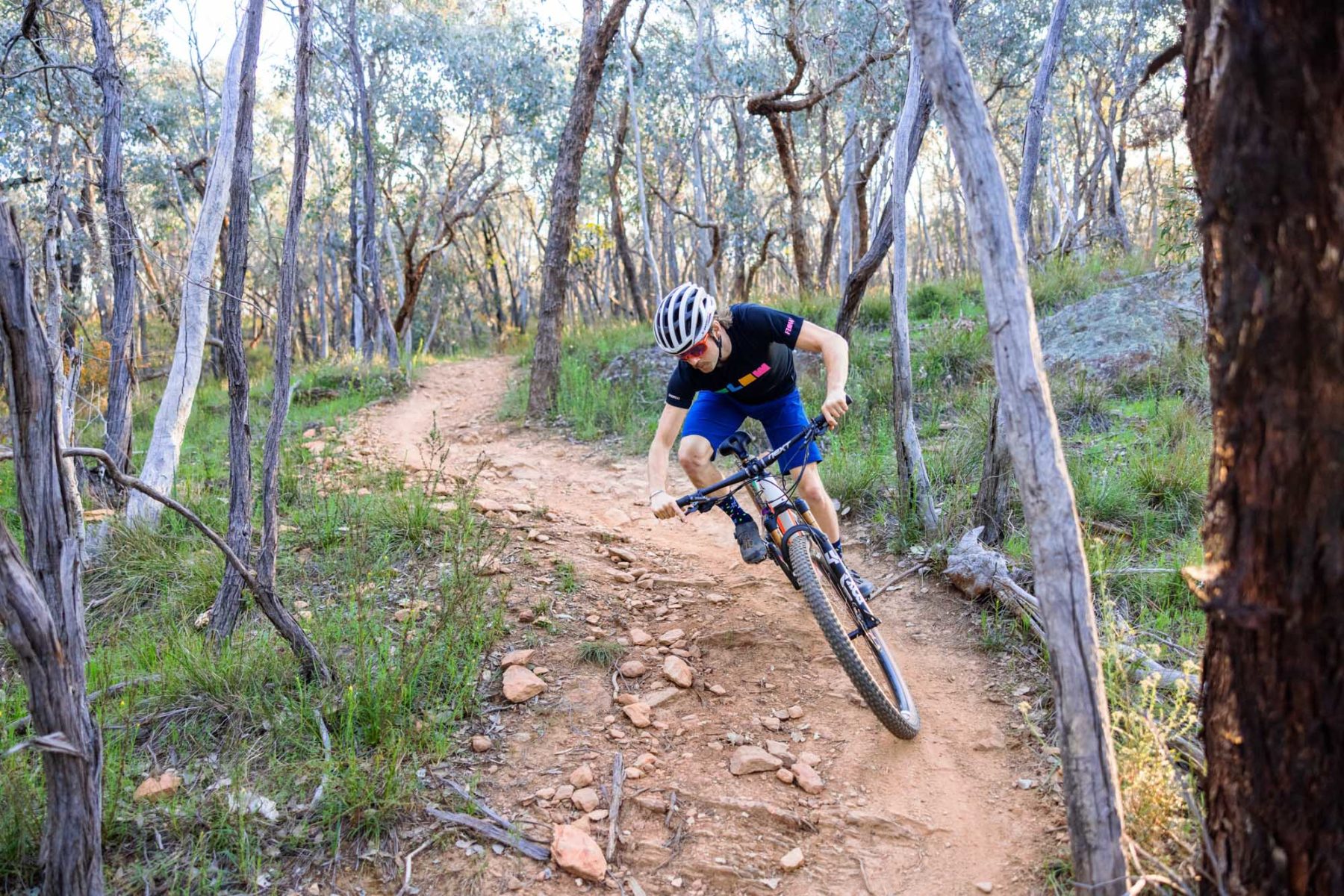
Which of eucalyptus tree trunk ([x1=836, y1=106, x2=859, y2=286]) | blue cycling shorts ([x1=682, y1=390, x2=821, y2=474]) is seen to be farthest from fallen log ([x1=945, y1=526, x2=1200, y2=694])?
eucalyptus tree trunk ([x1=836, y1=106, x2=859, y2=286])

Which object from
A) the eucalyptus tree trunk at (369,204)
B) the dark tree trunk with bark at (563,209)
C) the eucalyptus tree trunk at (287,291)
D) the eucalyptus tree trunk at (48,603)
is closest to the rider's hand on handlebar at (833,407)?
the eucalyptus tree trunk at (287,291)

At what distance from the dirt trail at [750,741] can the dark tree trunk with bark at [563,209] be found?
4.16 metres

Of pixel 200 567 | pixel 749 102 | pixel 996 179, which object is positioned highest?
pixel 749 102

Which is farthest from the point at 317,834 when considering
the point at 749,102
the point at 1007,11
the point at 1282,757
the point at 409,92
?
the point at 409,92

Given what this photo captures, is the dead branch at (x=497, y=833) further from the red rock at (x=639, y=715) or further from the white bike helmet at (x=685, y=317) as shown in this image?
the white bike helmet at (x=685, y=317)

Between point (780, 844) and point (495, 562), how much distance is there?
270 cm

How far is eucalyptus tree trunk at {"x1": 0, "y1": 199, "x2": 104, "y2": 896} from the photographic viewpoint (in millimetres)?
2303

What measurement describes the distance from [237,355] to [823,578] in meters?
3.09

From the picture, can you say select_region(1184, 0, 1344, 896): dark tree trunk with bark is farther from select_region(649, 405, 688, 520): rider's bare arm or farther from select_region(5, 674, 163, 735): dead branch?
select_region(5, 674, 163, 735): dead branch

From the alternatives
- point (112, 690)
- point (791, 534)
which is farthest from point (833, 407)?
point (112, 690)

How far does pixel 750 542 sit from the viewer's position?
393cm

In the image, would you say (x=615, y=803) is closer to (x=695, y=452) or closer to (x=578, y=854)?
(x=578, y=854)

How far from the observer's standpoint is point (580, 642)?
443cm

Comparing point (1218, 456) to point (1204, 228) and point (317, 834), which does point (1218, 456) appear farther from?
point (317, 834)
